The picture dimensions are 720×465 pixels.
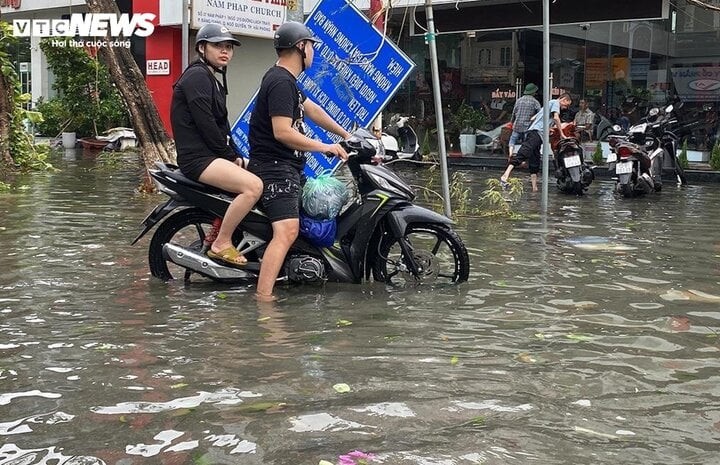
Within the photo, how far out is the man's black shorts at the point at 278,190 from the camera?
213 inches

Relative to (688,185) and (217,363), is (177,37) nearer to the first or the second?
(688,185)

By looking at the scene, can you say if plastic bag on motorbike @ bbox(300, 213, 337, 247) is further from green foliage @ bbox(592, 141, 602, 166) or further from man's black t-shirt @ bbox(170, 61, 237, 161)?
green foliage @ bbox(592, 141, 602, 166)

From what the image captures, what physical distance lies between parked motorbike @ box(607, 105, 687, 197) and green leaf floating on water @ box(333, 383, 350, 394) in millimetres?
9490

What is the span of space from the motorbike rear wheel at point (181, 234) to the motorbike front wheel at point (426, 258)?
1057 mm

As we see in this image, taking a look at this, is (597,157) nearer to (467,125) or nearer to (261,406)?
(467,125)

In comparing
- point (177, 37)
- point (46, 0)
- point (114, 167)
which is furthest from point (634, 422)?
point (46, 0)

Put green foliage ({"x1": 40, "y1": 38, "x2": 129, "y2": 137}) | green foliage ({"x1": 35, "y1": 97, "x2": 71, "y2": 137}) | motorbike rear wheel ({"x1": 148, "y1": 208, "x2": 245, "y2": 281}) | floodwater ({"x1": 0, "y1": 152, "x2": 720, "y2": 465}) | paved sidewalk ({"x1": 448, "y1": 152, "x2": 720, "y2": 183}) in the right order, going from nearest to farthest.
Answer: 1. floodwater ({"x1": 0, "y1": 152, "x2": 720, "y2": 465})
2. motorbike rear wheel ({"x1": 148, "y1": 208, "x2": 245, "y2": 281})
3. paved sidewalk ({"x1": 448, "y1": 152, "x2": 720, "y2": 183})
4. green foliage ({"x1": 40, "y1": 38, "x2": 129, "y2": 137})
5. green foliage ({"x1": 35, "y1": 97, "x2": 71, "y2": 137})

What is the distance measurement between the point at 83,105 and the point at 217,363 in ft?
72.2

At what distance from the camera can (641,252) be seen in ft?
24.4

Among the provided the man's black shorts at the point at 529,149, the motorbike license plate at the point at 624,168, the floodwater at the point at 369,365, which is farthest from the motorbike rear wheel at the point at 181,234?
the motorbike license plate at the point at 624,168

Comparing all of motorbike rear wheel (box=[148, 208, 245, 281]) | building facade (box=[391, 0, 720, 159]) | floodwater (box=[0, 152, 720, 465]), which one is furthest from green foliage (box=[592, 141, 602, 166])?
motorbike rear wheel (box=[148, 208, 245, 281])

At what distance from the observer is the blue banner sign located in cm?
733

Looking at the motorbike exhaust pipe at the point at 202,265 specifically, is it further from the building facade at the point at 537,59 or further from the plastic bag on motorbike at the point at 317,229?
the building facade at the point at 537,59

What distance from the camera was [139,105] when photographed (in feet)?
40.4
